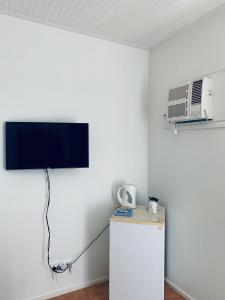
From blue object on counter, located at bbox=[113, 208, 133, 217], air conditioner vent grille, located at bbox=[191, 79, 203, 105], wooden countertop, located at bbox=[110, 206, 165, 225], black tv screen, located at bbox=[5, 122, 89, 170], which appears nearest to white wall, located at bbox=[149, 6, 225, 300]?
air conditioner vent grille, located at bbox=[191, 79, 203, 105]

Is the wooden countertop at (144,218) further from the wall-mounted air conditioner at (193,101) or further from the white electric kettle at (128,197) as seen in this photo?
the wall-mounted air conditioner at (193,101)

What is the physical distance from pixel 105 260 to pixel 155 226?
2.76 feet

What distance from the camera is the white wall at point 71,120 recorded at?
199 centimetres

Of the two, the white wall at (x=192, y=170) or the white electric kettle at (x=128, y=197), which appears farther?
the white electric kettle at (x=128, y=197)

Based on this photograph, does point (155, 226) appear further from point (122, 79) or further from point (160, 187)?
point (122, 79)

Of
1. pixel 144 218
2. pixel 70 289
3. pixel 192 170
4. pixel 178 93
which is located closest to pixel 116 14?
pixel 178 93

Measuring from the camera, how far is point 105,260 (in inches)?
96.8

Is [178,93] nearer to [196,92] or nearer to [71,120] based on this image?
[196,92]

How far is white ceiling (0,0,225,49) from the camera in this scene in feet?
5.86

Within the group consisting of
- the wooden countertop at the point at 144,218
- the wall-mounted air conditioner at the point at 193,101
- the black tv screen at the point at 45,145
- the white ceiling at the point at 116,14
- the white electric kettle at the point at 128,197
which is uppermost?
the white ceiling at the point at 116,14

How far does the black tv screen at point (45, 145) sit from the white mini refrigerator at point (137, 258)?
0.67m

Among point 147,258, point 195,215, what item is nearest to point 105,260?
point 147,258

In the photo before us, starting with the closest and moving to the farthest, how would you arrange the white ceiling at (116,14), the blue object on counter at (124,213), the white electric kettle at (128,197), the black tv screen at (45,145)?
the white ceiling at (116,14) < the black tv screen at (45,145) < the blue object on counter at (124,213) < the white electric kettle at (128,197)

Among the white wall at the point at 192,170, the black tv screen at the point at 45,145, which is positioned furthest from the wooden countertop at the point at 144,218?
the black tv screen at the point at 45,145
